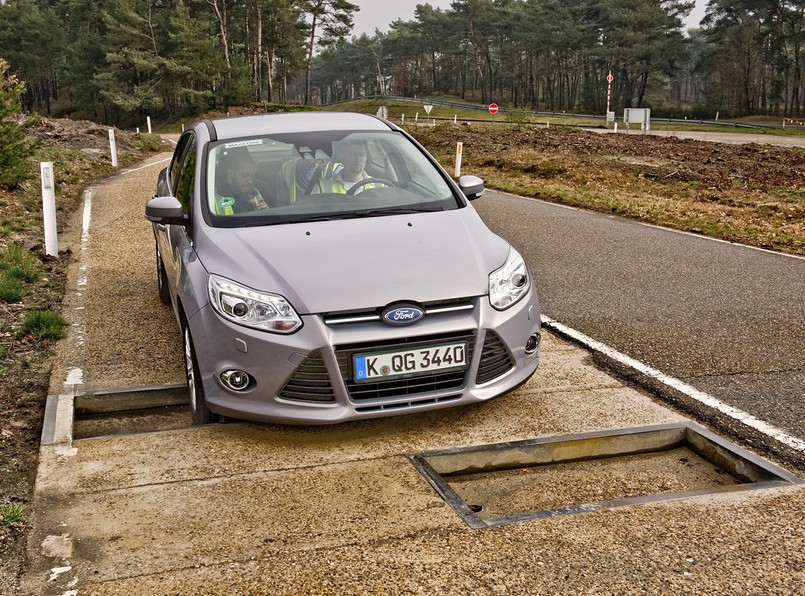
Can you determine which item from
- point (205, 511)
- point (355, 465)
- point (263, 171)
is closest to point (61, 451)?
point (205, 511)

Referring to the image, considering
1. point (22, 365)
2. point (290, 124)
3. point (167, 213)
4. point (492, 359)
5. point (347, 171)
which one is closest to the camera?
point (492, 359)

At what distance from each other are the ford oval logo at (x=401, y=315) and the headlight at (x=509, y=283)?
47cm

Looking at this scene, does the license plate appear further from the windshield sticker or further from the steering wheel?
the windshield sticker

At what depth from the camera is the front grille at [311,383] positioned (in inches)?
168

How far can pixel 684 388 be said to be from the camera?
5.41 m

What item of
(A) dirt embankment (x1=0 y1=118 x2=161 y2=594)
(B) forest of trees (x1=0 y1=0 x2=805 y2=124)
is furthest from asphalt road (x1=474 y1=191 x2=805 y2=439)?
(B) forest of trees (x1=0 y1=0 x2=805 y2=124)

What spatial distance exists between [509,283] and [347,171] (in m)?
1.60

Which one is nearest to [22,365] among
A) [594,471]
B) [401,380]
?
[401,380]

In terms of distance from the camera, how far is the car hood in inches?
172

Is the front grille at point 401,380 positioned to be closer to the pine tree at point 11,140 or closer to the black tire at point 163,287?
the black tire at point 163,287

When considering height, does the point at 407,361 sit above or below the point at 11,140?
below

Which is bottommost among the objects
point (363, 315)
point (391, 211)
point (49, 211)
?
point (363, 315)

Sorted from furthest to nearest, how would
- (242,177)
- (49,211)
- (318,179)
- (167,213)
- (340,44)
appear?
(340,44) < (49,211) < (318,179) < (242,177) < (167,213)

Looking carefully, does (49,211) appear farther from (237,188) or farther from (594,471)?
(594,471)
